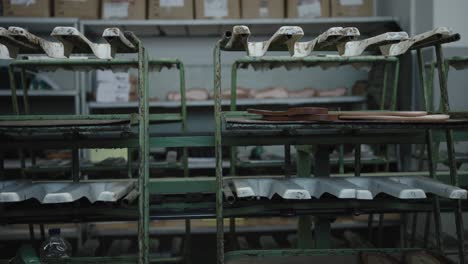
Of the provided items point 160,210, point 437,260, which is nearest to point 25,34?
point 160,210

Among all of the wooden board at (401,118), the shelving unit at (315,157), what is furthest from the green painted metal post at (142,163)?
the wooden board at (401,118)

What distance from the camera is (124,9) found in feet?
12.4

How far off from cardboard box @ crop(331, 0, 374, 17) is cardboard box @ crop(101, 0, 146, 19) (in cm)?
141

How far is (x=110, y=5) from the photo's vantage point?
3.78 metres

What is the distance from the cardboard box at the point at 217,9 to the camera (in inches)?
149

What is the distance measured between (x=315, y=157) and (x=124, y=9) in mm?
2351

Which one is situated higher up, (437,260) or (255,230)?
(437,260)

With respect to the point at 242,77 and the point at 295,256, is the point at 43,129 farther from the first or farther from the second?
the point at 242,77

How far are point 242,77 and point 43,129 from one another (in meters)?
Answer: 2.75

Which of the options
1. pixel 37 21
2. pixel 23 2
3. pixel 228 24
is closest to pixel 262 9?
pixel 228 24

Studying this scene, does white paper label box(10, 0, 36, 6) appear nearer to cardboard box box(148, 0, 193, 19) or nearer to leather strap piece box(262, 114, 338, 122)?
cardboard box box(148, 0, 193, 19)

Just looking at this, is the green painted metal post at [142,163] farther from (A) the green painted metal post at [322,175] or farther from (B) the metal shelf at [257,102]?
(B) the metal shelf at [257,102]

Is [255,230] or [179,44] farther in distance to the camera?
[179,44]

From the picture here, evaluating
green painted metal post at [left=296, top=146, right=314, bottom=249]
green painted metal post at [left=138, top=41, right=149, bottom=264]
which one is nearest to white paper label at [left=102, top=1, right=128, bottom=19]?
green painted metal post at [left=296, top=146, right=314, bottom=249]
